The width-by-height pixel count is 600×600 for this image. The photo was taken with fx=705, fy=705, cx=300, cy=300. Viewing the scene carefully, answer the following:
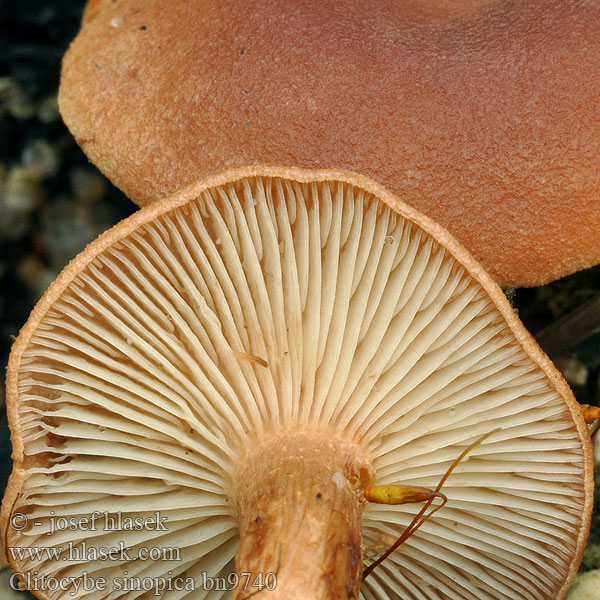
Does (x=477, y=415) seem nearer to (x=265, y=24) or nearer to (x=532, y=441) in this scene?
(x=532, y=441)

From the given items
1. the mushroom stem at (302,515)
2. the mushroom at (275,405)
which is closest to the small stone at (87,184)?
the mushroom at (275,405)

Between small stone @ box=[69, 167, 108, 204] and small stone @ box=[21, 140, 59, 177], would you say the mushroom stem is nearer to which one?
small stone @ box=[69, 167, 108, 204]

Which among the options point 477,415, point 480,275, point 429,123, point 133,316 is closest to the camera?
point 480,275

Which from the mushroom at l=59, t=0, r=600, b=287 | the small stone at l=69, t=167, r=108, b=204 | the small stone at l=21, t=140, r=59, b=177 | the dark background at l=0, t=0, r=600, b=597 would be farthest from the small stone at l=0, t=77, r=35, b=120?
the mushroom at l=59, t=0, r=600, b=287

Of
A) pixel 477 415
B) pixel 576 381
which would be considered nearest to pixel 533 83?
pixel 477 415

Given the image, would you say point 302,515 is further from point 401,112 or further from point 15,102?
point 15,102

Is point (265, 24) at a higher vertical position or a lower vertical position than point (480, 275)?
higher
